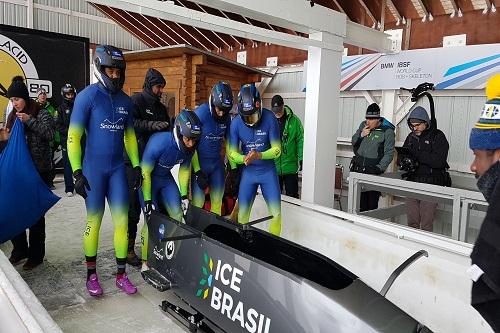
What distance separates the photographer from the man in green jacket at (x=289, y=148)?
430 centimetres

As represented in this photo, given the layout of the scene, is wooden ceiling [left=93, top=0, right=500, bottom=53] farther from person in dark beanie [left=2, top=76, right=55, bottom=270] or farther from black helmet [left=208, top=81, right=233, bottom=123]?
person in dark beanie [left=2, top=76, right=55, bottom=270]

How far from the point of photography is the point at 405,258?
234cm

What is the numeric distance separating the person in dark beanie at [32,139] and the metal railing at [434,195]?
7.44 ft

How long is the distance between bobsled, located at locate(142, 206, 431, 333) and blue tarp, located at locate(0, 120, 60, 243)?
0.84m

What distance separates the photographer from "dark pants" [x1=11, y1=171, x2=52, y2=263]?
2775mm

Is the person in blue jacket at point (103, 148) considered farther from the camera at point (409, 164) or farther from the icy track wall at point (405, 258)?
the camera at point (409, 164)

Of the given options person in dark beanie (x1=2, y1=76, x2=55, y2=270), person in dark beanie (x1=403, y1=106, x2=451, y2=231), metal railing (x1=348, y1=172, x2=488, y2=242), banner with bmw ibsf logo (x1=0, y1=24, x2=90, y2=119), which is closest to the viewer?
metal railing (x1=348, y1=172, x2=488, y2=242)

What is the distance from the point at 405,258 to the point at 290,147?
2148 mm

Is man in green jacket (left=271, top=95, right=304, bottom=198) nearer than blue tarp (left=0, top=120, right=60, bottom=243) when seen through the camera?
No

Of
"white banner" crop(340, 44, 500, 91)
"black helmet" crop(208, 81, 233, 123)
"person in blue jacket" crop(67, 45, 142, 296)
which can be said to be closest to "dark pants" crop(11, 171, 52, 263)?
"person in blue jacket" crop(67, 45, 142, 296)

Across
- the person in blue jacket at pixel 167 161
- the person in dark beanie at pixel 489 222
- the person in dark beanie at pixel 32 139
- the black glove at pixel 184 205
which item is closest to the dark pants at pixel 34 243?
the person in dark beanie at pixel 32 139

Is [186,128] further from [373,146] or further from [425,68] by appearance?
[425,68]

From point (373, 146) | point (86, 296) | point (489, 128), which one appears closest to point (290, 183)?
point (373, 146)

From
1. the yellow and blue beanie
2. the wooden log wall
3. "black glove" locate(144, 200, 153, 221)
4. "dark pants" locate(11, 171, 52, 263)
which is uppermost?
the wooden log wall
